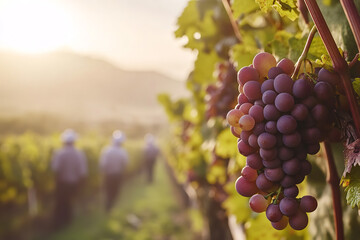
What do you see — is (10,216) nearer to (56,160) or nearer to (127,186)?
(56,160)

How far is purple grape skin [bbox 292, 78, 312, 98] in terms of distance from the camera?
595mm

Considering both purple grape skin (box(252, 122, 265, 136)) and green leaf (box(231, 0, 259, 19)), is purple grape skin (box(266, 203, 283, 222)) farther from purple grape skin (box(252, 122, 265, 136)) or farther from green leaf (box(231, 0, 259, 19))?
green leaf (box(231, 0, 259, 19))

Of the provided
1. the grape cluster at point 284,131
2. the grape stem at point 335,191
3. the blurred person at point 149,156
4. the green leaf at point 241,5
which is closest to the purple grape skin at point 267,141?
the grape cluster at point 284,131

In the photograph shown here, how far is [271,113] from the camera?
0.61 meters

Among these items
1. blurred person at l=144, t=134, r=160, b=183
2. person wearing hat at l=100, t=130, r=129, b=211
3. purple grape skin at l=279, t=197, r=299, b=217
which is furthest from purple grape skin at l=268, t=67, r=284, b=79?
blurred person at l=144, t=134, r=160, b=183

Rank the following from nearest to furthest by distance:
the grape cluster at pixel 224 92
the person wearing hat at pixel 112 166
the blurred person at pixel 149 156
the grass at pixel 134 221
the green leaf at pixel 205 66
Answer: the grape cluster at pixel 224 92, the green leaf at pixel 205 66, the grass at pixel 134 221, the person wearing hat at pixel 112 166, the blurred person at pixel 149 156

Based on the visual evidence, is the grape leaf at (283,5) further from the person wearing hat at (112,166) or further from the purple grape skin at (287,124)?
the person wearing hat at (112,166)

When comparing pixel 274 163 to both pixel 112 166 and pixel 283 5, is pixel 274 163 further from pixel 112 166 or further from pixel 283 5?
pixel 112 166

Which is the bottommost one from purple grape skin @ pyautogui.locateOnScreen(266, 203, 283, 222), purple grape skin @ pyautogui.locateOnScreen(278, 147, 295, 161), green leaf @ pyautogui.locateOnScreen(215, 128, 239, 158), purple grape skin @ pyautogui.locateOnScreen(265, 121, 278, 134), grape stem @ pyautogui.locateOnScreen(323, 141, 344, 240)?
green leaf @ pyautogui.locateOnScreen(215, 128, 239, 158)

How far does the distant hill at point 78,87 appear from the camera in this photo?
60.6 m

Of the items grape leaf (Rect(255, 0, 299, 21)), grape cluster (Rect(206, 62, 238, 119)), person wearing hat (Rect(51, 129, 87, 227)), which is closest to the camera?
grape leaf (Rect(255, 0, 299, 21))

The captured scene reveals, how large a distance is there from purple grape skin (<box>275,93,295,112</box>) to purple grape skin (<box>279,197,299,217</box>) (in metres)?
0.15

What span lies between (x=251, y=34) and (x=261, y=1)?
78 cm

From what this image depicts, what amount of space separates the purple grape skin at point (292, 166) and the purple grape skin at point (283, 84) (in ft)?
0.40
